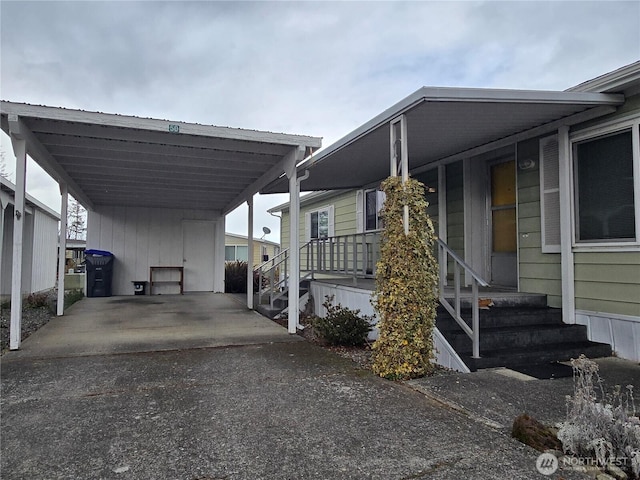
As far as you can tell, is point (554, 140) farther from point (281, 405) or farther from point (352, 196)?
point (352, 196)

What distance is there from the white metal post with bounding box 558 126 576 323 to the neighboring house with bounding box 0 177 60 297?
10.3 m

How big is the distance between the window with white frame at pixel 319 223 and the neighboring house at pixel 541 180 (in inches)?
168

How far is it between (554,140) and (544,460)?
4287 millimetres

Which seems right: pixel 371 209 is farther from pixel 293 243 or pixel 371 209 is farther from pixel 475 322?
pixel 475 322

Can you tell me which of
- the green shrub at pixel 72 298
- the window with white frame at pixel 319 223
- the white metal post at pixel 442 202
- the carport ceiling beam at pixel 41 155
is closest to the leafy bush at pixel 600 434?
the white metal post at pixel 442 202

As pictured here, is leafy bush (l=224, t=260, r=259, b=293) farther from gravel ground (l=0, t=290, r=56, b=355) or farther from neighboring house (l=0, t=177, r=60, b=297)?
neighboring house (l=0, t=177, r=60, b=297)

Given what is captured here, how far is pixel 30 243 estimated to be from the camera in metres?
11.6

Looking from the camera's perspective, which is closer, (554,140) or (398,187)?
(398,187)

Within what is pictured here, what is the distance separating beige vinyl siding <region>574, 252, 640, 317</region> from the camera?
4.53 metres

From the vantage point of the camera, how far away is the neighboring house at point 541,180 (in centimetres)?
450

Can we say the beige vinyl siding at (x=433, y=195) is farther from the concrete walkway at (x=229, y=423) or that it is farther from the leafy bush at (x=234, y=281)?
the leafy bush at (x=234, y=281)

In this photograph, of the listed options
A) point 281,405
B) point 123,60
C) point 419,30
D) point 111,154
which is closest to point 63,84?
point 123,60

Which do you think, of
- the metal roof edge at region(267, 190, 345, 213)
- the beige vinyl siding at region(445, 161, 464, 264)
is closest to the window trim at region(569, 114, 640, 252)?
the beige vinyl siding at region(445, 161, 464, 264)

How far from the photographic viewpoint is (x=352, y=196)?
10367 millimetres
